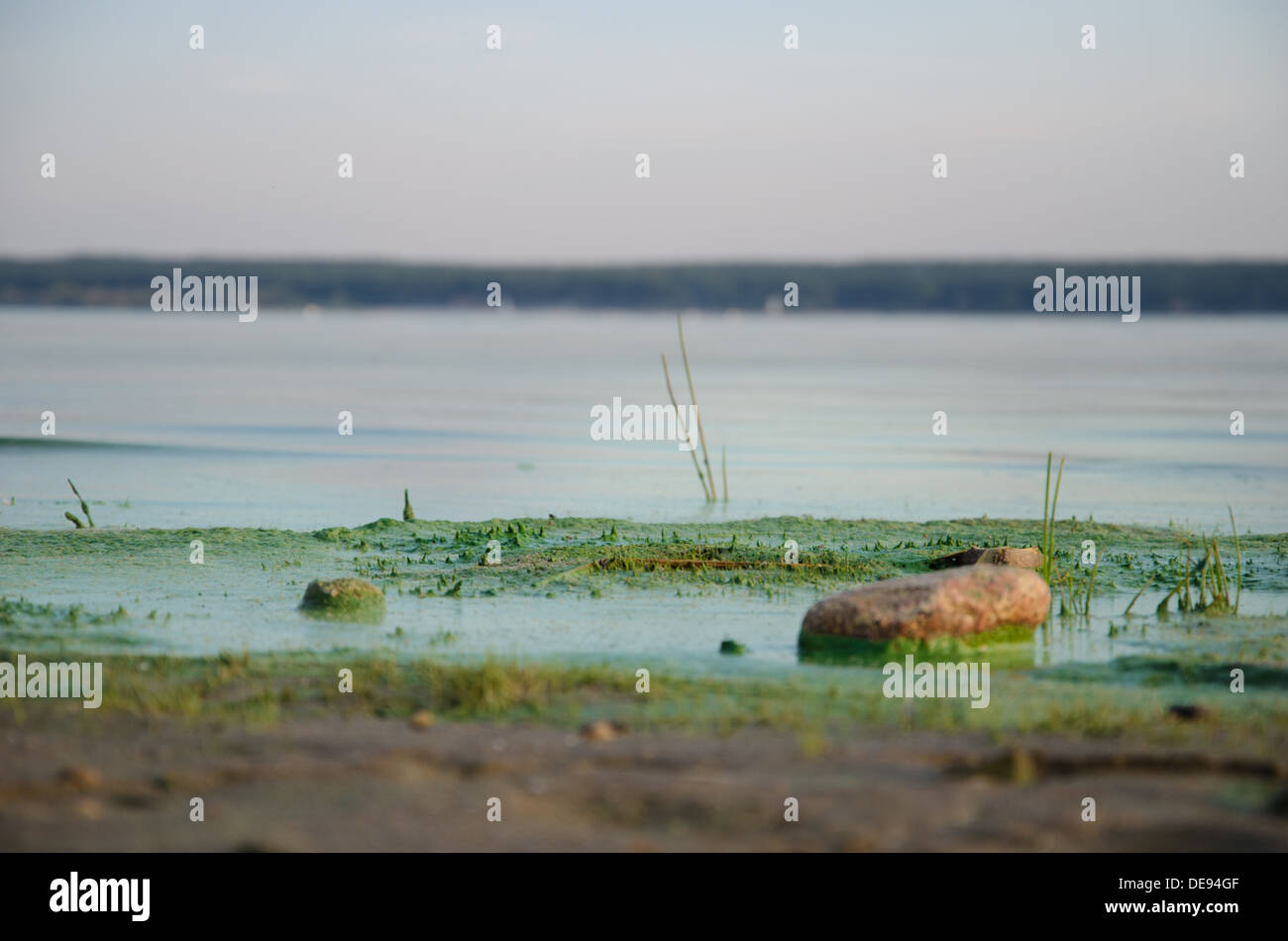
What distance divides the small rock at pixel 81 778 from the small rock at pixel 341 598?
4.12 metres

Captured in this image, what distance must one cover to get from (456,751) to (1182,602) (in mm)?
6486

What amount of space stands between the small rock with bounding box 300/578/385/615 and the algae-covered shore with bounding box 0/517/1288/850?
0.66 feet

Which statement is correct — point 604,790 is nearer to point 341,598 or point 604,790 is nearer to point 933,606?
point 933,606

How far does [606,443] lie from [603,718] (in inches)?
765

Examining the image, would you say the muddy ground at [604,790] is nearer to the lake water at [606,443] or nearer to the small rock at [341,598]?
the small rock at [341,598]

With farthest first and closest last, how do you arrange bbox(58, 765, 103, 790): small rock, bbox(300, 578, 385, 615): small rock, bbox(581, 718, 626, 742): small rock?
1. bbox(300, 578, 385, 615): small rock
2. bbox(581, 718, 626, 742): small rock
3. bbox(58, 765, 103, 790): small rock

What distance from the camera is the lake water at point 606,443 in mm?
18609

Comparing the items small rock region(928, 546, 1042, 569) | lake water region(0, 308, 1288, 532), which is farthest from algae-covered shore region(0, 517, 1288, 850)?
lake water region(0, 308, 1288, 532)

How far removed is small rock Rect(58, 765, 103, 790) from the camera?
6211mm

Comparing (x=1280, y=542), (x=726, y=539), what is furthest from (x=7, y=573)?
(x=1280, y=542)

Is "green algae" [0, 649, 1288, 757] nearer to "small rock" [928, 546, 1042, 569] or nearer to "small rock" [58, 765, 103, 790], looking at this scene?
"small rock" [58, 765, 103, 790]

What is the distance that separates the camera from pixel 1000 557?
12.0 meters

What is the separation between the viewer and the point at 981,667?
29.7 ft

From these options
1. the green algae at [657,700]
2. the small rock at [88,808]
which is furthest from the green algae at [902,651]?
the small rock at [88,808]
